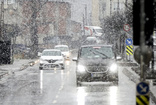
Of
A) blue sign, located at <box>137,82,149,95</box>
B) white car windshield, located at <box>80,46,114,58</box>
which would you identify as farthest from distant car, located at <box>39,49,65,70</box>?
blue sign, located at <box>137,82,149,95</box>

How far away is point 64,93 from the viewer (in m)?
18.5

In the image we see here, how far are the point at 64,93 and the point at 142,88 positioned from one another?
798 centimetres

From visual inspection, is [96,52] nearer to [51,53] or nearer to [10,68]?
[51,53]

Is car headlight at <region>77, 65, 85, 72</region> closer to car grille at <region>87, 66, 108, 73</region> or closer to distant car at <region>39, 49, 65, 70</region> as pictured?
car grille at <region>87, 66, 108, 73</region>

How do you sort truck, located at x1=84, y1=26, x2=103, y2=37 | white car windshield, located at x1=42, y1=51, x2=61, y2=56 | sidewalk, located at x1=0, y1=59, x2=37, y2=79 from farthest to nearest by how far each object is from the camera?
1. truck, located at x1=84, y1=26, x2=103, y2=37
2. white car windshield, located at x1=42, y1=51, x2=61, y2=56
3. sidewalk, located at x1=0, y1=59, x2=37, y2=79

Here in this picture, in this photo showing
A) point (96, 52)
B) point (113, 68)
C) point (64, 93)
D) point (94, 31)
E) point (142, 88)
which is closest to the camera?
point (142, 88)

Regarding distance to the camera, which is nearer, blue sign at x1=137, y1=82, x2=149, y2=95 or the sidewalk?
blue sign at x1=137, y1=82, x2=149, y2=95

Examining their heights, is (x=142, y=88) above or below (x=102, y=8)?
below

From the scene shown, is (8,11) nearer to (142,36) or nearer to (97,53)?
(97,53)

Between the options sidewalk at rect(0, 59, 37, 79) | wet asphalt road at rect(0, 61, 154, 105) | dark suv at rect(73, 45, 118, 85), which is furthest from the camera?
sidewalk at rect(0, 59, 37, 79)

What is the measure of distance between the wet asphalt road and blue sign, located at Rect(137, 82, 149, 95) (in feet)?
15.7

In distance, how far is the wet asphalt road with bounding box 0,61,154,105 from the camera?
16.1m

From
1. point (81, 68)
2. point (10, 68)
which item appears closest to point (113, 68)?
point (81, 68)

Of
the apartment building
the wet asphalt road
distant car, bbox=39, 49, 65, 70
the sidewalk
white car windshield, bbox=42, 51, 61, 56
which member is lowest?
the wet asphalt road
